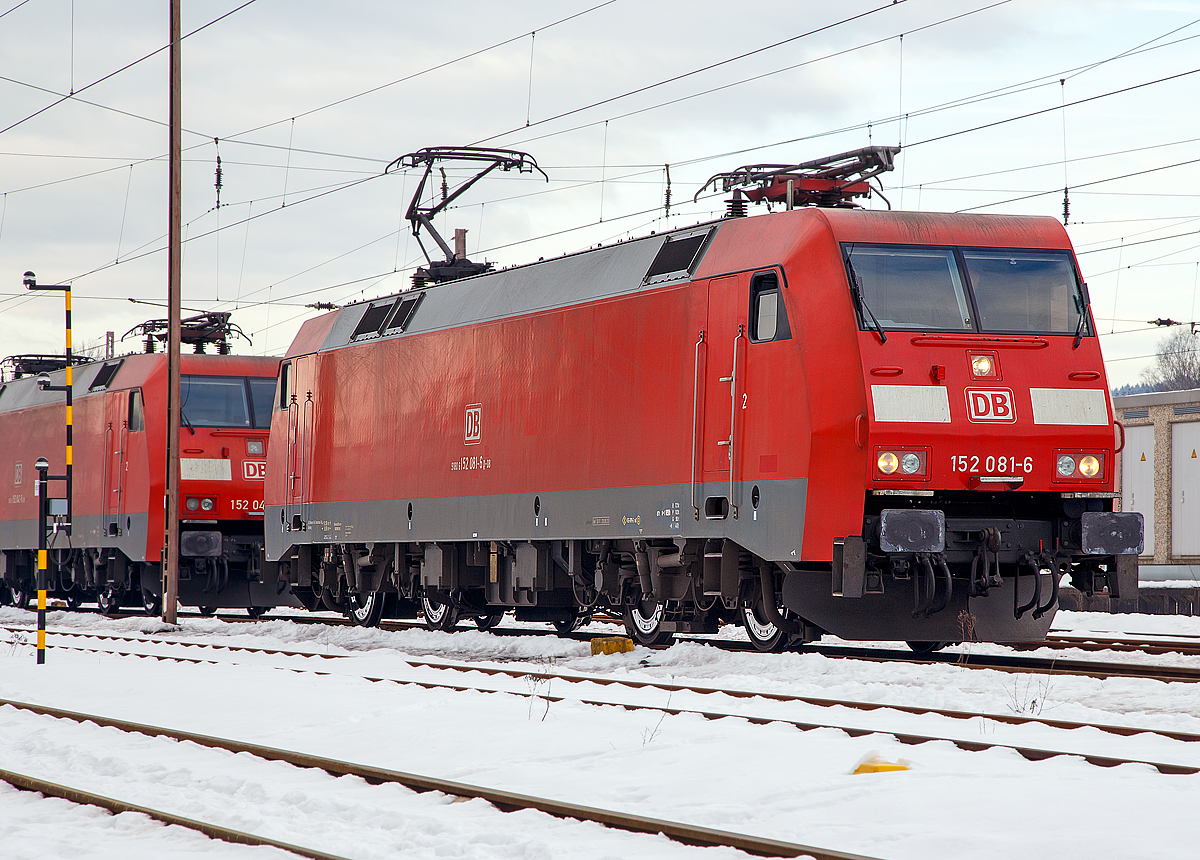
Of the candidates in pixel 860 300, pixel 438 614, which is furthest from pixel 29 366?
pixel 860 300

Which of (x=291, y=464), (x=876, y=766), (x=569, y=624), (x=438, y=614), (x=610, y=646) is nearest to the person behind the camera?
(x=876, y=766)

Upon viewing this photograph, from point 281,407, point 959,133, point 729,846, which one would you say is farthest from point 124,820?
point 281,407

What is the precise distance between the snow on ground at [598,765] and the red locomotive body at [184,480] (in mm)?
9040

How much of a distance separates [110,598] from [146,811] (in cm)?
2001

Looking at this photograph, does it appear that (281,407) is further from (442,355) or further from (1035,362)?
(1035,362)

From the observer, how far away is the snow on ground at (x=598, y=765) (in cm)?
621

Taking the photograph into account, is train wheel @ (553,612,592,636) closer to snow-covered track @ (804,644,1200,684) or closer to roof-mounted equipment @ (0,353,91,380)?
snow-covered track @ (804,644,1200,684)

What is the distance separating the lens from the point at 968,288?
12.6m

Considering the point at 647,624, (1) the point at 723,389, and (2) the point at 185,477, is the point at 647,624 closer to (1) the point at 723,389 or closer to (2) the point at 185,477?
(1) the point at 723,389

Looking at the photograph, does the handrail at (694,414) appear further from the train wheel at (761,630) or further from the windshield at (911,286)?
the windshield at (911,286)

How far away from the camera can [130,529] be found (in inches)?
925

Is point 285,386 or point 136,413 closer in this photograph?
point 285,386

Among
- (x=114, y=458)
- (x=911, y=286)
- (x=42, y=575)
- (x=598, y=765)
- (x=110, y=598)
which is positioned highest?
(x=911, y=286)

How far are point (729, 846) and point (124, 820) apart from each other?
9.68 ft
